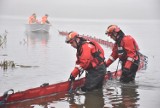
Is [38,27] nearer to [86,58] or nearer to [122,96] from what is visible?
[122,96]

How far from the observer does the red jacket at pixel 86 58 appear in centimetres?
1037

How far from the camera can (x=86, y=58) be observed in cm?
1034

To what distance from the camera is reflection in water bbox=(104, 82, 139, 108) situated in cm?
992

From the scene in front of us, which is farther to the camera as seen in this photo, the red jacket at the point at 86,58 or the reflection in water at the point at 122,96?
the red jacket at the point at 86,58

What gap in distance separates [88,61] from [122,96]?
1.52 metres

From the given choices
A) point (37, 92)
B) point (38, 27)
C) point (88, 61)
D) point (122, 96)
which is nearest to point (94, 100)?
point (122, 96)

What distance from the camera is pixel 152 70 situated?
16.8m

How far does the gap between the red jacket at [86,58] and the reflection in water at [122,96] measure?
3.48 feet

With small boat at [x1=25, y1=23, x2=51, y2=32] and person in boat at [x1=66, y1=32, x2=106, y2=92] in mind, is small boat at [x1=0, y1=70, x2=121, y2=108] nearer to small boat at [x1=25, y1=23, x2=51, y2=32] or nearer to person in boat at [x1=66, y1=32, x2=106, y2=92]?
person in boat at [x1=66, y1=32, x2=106, y2=92]

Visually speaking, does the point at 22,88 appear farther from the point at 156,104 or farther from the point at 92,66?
the point at 156,104

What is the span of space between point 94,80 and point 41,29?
105 feet

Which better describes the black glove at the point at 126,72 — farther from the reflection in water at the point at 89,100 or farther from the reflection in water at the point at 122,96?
the reflection in water at the point at 89,100

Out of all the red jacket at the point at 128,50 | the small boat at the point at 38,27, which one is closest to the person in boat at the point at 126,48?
the red jacket at the point at 128,50

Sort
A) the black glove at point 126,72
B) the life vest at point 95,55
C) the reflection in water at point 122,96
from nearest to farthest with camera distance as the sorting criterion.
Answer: the reflection in water at point 122,96
the life vest at point 95,55
the black glove at point 126,72
